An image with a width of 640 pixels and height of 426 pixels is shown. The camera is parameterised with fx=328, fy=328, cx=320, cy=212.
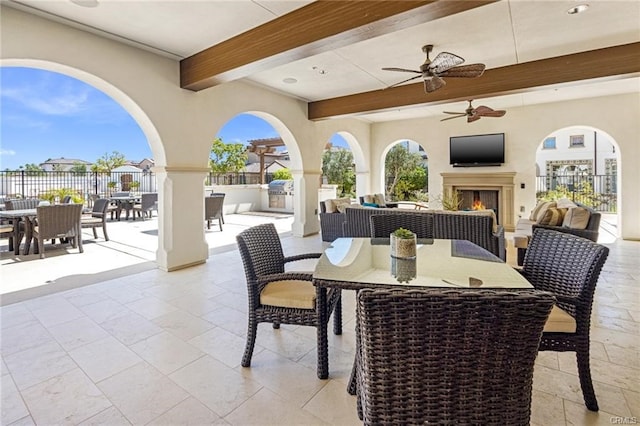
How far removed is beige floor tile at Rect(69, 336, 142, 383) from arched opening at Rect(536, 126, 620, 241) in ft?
35.0

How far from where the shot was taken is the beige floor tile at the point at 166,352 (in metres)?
2.14

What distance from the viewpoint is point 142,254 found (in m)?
5.30

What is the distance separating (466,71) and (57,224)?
6195 millimetres

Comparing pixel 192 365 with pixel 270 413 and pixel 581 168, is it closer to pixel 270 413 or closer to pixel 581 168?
pixel 270 413

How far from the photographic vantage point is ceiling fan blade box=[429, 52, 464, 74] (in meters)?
3.39

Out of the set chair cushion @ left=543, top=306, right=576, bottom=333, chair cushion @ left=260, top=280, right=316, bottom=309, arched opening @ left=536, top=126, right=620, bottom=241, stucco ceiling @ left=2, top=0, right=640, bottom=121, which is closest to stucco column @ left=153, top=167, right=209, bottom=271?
stucco ceiling @ left=2, top=0, right=640, bottom=121

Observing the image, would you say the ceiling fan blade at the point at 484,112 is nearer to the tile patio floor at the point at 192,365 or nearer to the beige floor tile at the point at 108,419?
the tile patio floor at the point at 192,365

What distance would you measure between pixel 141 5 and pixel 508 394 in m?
3.91

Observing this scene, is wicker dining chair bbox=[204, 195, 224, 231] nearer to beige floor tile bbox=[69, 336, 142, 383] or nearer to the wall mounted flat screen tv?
beige floor tile bbox=[69, 336, 142, 383]

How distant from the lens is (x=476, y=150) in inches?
314

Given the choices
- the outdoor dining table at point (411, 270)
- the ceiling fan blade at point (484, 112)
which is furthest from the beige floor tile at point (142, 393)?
the ceiling fan blade at point (484, 112)

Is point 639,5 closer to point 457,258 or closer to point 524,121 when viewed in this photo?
point 457,258

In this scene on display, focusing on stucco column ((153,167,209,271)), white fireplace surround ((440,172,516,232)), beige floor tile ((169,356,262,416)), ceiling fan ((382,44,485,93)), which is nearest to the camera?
beige floor tile ((169,356,262,416))

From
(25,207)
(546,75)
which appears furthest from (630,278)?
(25,207)
